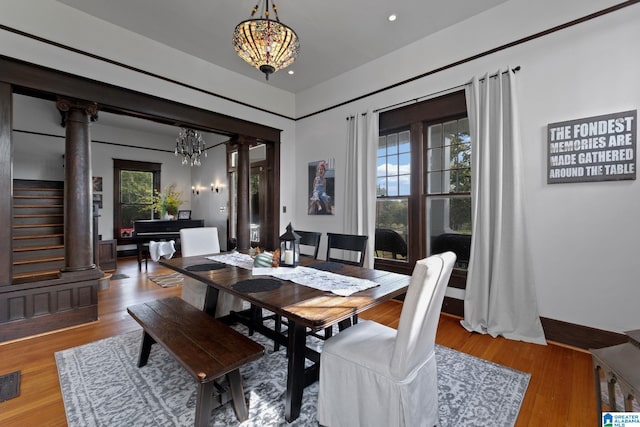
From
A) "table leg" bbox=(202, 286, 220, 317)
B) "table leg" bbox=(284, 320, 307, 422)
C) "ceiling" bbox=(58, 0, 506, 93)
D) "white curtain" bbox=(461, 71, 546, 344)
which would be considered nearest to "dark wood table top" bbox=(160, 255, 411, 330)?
"table leg" bbox=(284, 320, 307, 422)

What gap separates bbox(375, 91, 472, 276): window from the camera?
3.35 meters

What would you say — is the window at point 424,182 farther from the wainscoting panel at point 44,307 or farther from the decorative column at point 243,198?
the wainscoting panel at point 44,307

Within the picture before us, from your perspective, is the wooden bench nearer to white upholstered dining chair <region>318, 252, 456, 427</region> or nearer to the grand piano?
white upholstered dining chair <region>318, 252, 456, 427</region>

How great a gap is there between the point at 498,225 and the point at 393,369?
85.3 inches

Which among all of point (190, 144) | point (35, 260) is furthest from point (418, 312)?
point (190, 144)

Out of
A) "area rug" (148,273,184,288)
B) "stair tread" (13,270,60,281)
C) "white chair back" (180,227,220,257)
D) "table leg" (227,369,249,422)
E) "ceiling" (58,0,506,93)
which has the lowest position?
"area rug" (148,273,184,288)

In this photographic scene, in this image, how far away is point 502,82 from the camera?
2.87m

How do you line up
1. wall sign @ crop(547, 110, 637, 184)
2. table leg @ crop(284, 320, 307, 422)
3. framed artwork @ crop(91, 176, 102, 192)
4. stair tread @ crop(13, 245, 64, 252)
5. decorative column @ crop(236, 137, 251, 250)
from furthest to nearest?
framed artwork @ crop(91, 176, 102, 192) < decorative column @ crop(236, 137, 251, 250) < stair tread @ crop(13, 245, 64, 252) < wall sign @ crop(547, 110, 637, 184) < table leg @ crop(284, 320, 307, 422)

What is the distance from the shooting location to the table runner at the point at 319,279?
1.80m

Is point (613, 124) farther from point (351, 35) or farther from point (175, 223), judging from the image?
point (175, 223)

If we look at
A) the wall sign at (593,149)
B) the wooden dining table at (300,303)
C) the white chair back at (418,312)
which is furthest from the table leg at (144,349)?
the wall sign at (593,149)

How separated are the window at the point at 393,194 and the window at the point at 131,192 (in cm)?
690

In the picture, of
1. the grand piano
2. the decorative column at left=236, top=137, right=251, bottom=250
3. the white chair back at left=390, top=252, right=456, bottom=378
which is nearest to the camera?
the white chair back at left=390, top=252, right=456, bottom=378

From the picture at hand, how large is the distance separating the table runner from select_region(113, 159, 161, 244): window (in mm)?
6642
